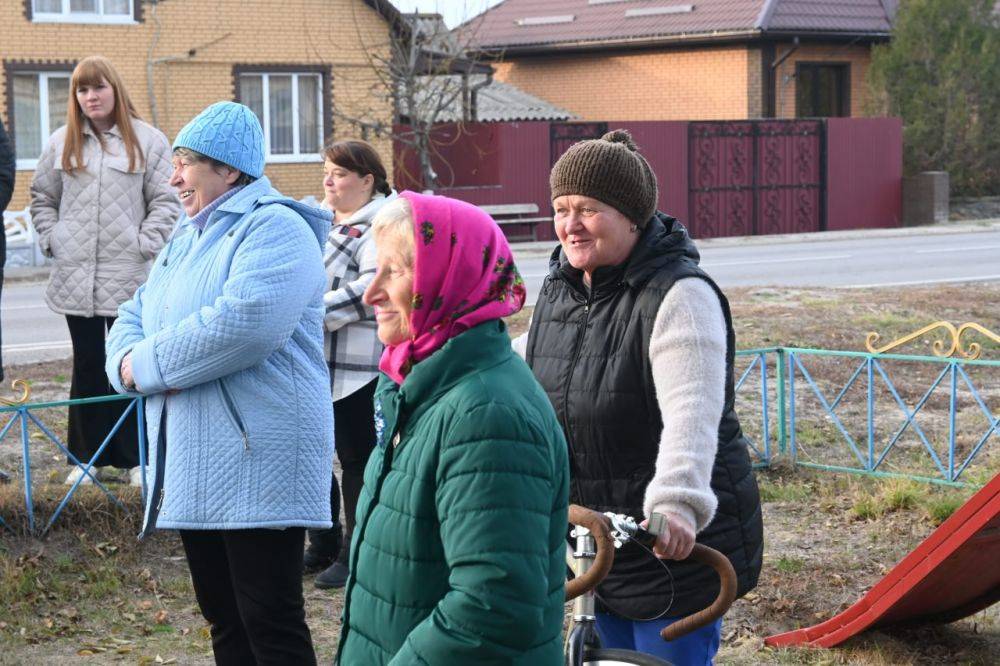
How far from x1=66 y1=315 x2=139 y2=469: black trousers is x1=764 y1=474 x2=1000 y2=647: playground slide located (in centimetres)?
290

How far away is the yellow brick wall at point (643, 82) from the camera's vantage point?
3133 centimetres

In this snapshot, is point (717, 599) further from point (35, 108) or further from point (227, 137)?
point (35, 108)

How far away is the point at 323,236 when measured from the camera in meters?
3.98

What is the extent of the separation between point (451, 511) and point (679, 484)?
0.93 m

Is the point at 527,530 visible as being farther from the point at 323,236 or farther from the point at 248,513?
the point at 323,236

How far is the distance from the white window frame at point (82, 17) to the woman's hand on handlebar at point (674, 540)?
22015 millimetres

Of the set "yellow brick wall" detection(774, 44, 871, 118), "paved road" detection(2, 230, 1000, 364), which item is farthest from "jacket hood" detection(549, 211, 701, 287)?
"yellow brick wall" detection(774, 44, 871, 118)

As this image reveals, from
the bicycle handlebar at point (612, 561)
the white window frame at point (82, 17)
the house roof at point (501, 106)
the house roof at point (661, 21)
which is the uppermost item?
the house roof at point (661, 21)

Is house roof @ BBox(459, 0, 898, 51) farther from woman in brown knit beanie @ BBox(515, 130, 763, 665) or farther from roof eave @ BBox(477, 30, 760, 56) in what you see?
woman in brown knit beanie @ BBox(515, 130, 763, 665)

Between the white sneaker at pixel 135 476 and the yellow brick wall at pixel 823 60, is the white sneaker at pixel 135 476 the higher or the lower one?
the lower one

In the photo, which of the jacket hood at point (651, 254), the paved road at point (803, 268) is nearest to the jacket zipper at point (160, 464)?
the jacket hood at point (651, 254)

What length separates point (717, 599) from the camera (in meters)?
2.98

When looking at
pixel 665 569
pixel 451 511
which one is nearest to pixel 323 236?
pixel 665 569

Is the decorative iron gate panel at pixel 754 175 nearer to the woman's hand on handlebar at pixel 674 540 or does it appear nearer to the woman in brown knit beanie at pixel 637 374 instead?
the woman in brown knit beanie at pixel 637 374
